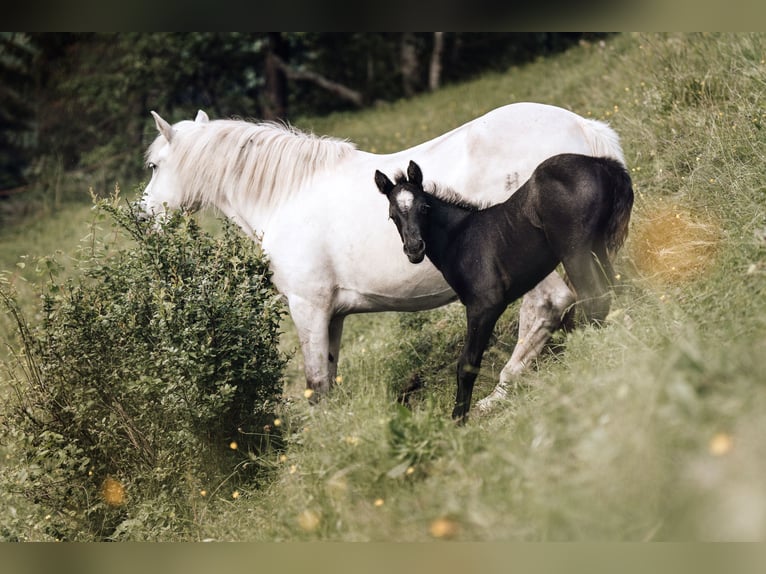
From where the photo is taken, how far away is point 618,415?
3.25 m

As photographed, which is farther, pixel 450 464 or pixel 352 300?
pixel 352 300

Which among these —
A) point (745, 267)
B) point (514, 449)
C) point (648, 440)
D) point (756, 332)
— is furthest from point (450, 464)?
point (745, 267)

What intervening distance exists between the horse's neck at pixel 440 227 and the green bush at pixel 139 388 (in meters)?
1.20

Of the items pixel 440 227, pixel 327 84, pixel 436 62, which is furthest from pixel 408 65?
pixel 440 227

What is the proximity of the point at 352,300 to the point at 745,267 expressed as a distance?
2.53m

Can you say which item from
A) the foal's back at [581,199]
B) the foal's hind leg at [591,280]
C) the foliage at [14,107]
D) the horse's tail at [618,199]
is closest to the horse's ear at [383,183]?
the foal's back at [581,199]

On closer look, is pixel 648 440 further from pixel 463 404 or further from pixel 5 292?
pixel 5 292

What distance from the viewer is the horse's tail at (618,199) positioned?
4.64 meters

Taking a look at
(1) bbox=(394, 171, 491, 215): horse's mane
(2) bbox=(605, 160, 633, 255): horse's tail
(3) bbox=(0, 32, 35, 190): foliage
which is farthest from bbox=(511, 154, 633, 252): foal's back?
(3) bbox=(0, 32, 35, 190): foliage

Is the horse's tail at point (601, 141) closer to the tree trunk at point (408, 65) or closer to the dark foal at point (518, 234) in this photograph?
the dark foal at point (518, 234)

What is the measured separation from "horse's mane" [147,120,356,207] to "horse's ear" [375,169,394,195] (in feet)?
3.79

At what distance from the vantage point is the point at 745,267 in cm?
442

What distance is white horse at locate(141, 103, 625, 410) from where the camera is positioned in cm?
546
